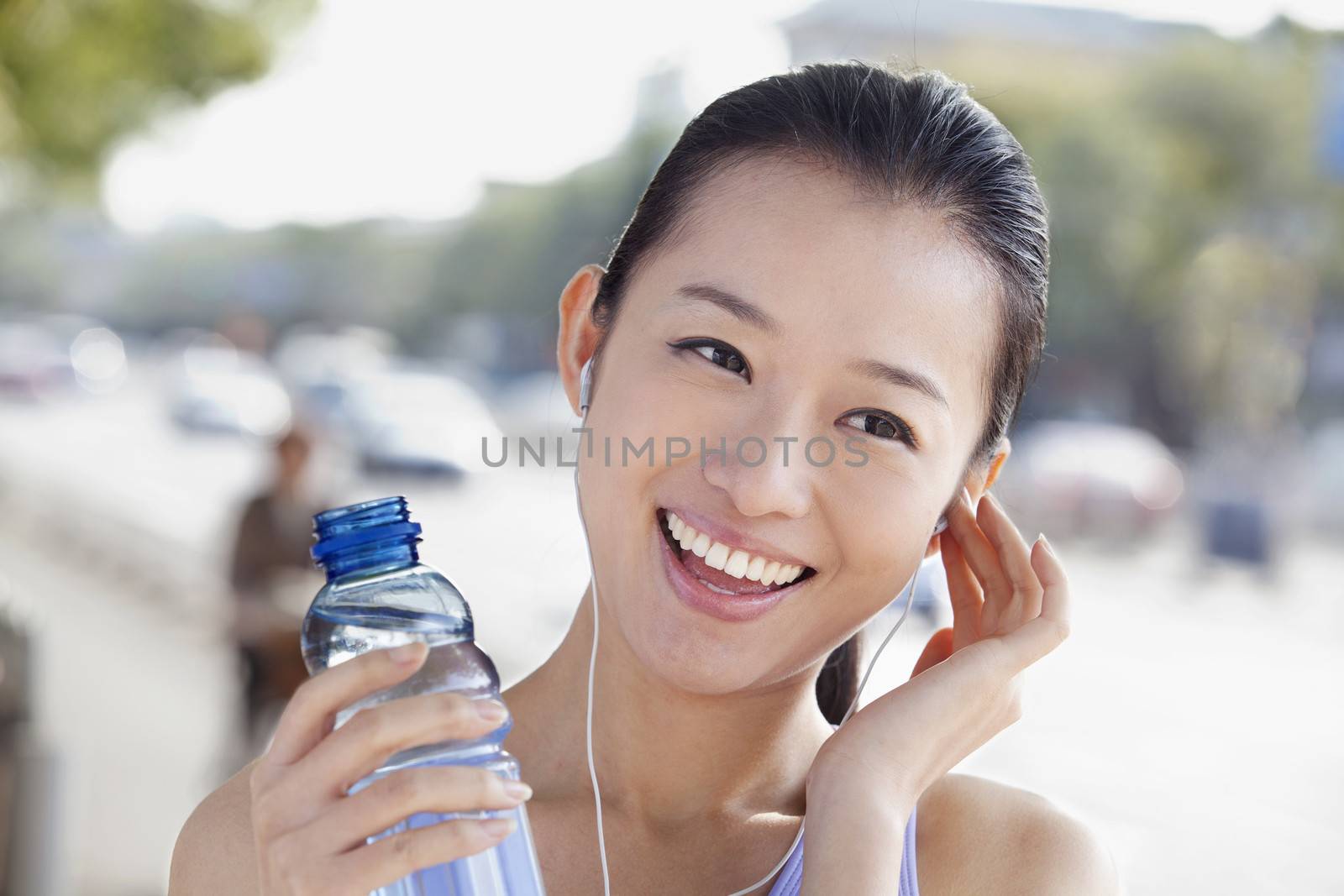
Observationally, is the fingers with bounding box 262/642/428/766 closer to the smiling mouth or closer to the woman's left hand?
the smiling mouth

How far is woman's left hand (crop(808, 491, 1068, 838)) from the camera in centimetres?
122

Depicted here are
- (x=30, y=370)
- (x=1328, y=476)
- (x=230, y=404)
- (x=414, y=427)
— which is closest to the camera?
(x=414, y=427)

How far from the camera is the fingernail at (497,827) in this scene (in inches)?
35.7

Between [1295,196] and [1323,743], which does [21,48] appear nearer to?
[1323,743]

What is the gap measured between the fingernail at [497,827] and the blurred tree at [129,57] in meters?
5.93

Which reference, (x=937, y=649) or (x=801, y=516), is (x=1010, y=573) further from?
(x=801, y=516)

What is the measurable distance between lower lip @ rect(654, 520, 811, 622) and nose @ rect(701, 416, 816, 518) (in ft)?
0.29

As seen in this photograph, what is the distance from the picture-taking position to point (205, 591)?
9.60 m

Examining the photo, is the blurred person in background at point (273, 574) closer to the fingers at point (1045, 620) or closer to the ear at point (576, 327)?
the ear at point (576, 327)

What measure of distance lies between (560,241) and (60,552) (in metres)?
18.5

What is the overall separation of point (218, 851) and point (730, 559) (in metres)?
0.59

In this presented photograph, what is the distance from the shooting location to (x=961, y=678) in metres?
1.30

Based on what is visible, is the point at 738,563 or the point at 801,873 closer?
the point at 738,563

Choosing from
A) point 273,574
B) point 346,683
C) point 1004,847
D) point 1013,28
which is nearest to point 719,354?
point 346,683
